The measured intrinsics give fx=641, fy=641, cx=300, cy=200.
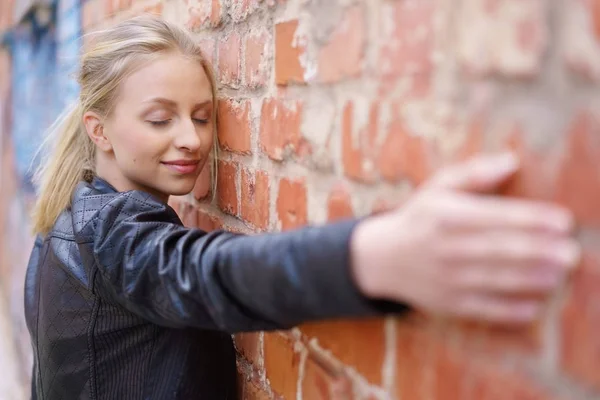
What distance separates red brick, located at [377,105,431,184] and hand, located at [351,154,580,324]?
0.07 metres

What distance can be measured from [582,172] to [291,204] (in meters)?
0.59

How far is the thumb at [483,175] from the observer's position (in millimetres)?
635

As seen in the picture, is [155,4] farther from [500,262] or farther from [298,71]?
[500,262]

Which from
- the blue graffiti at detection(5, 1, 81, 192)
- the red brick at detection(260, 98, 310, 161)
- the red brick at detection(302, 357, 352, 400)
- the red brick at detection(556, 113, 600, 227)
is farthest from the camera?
the blue graffiti at detection(5, 1, 81, 192)

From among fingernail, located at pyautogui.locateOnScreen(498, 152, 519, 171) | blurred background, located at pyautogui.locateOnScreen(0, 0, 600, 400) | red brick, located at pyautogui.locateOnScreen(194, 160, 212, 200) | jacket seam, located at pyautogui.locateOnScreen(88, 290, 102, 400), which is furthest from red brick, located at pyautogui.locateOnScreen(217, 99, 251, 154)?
fingernail, located at pyautogui.locateOnScreen(498, 152, 519, 171)

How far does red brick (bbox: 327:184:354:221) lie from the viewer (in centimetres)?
92

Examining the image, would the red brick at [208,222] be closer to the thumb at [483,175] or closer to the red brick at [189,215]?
the red brick at [189,215]

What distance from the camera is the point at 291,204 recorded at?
A: 1097 millimetres

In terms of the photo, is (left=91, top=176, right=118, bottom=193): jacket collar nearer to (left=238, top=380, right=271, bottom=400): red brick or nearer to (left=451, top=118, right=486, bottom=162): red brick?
(left=238, top=380, right=271, bottom=400): red brick

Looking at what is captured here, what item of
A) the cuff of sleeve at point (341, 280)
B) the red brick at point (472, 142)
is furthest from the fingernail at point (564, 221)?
the cuff of sleeve at point (341, 280)

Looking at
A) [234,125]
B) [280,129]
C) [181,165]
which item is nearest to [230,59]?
[234,125]

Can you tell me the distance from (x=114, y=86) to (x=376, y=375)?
2.97ft

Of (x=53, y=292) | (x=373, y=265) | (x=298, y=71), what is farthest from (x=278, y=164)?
(x=53, y=292)

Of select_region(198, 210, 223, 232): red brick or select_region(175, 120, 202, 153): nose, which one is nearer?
select_region(175, 120, 202, 153): nose
